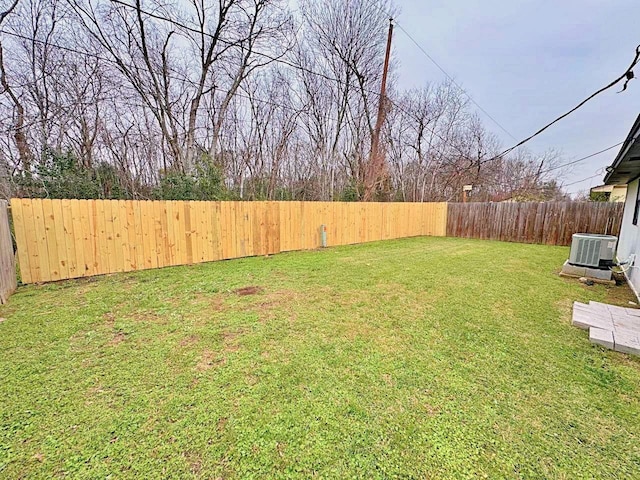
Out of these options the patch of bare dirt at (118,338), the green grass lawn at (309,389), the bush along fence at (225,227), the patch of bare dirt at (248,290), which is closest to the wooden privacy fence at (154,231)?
the bush along fence at (225,227)

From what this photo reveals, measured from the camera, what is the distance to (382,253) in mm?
7070

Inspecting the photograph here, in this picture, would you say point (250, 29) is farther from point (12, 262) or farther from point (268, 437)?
point (268, 437)

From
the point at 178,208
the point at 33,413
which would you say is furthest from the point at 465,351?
the point at 178,208

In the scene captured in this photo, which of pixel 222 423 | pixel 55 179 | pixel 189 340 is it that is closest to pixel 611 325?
pixel 222 423

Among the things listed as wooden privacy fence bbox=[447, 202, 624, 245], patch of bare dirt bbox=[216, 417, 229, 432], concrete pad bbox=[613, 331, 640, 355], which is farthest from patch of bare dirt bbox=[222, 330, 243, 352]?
Answer: wooden privacy fence bbox=[447, 202, 624, 245]

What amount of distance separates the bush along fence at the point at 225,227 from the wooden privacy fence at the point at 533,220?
0.02 metres

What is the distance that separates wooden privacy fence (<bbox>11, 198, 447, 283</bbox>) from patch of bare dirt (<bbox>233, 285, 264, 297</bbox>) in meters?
2.21

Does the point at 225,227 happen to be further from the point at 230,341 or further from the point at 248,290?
the point at 230,341

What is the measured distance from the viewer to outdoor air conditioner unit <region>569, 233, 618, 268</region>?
14.9ft

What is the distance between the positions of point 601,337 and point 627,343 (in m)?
0.16

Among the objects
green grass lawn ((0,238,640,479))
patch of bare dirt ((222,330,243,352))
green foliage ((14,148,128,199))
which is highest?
green foliage ((14,148,128,199))

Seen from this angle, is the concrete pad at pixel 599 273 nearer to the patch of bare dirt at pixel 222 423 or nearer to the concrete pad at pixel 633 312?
the concrete pad at pixel 633 312

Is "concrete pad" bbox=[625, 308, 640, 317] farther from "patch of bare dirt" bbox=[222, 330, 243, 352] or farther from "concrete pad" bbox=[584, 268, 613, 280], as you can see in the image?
"patch of bare dirt" bbox=[222, 330, 243, 352]

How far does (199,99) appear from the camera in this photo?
8992 millimetres
